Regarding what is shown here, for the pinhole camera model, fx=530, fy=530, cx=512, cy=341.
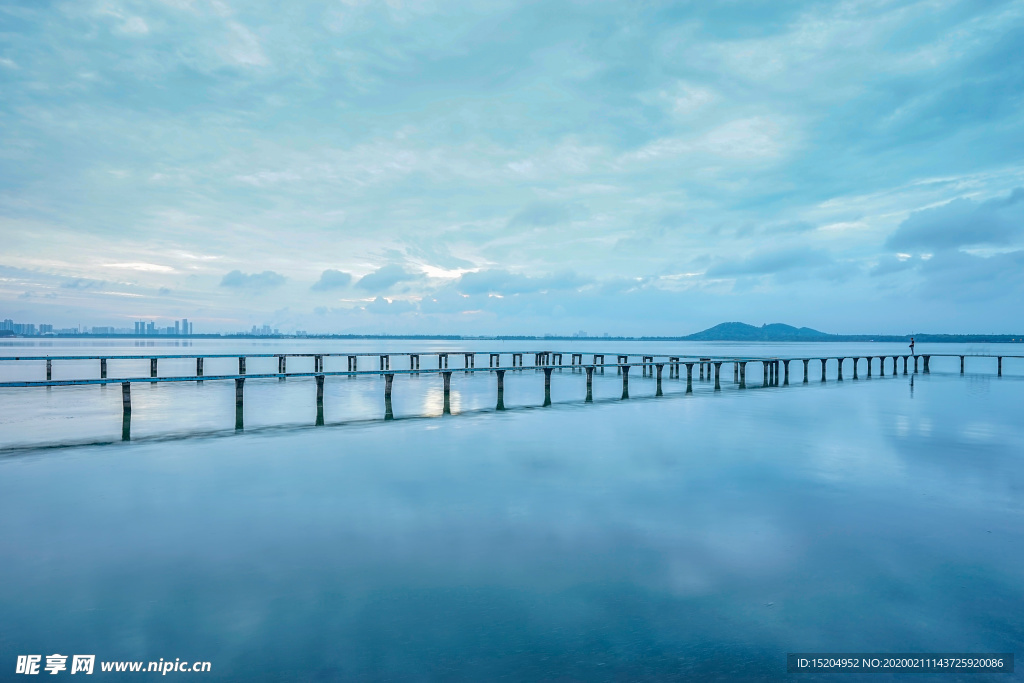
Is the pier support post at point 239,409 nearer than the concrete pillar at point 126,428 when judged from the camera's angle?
No

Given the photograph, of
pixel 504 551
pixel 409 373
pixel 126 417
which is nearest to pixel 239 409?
pixel 126 417

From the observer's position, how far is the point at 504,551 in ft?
25.2

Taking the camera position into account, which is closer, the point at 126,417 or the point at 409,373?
the point at 126,417

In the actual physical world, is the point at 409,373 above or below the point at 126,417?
above

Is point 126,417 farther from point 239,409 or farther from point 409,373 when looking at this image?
point 409,373

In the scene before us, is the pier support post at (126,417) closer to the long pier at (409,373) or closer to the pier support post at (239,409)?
the long pier at (409,373)

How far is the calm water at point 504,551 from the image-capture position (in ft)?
17.1

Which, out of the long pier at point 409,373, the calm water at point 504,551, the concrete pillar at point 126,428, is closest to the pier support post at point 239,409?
the long pier at point 409,373

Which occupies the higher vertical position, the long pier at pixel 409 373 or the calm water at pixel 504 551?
the long pier at pixel 409 373

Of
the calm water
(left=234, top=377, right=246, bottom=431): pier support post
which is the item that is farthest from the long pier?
the calm water

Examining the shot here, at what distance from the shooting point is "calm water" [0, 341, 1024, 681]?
5203 mm

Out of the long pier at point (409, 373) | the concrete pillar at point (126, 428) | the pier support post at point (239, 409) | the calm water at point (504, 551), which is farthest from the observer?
the long pier at point (409, 373)

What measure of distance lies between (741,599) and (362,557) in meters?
4.94

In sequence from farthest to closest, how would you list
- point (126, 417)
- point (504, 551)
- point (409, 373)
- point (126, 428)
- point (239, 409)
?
point (409, 373)
point (239, 409)
point (126, 417)
point (126, 428)
point (504, 551)
